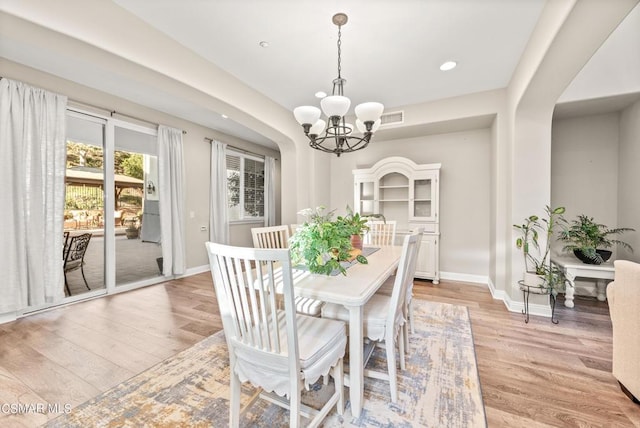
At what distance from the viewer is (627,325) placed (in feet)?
5.04

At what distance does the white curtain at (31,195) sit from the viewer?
2.60 meters

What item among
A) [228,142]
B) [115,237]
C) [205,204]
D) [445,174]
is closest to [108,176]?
[115,237]

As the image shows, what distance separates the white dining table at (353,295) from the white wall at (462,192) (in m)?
2.98

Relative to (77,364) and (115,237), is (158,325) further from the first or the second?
(115,237)

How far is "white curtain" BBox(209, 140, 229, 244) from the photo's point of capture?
4.80 meters

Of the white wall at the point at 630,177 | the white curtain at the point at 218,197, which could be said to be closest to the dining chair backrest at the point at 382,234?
the white wall at the point at 630,177

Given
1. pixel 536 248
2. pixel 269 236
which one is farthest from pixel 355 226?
pixel 536 248

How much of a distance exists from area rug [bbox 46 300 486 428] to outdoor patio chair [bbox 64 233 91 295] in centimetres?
228

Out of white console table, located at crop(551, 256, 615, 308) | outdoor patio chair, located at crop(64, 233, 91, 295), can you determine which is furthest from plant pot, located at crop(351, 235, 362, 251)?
outdoor patio chair, located at crop(64, 233, 91, 295)

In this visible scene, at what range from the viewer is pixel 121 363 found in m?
2.00

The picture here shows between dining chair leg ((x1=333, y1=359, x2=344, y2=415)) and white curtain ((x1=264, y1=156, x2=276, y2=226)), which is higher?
white curtain ((x1=264, y1=156, x2=276, y2=226))

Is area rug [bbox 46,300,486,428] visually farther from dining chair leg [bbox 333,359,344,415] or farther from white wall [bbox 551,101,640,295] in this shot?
white wall [bbox 551,101,640,295]

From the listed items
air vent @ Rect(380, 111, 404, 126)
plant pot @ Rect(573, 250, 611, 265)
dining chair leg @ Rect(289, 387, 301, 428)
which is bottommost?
dining chair leg @ Rect(289, 387, 301, 428)

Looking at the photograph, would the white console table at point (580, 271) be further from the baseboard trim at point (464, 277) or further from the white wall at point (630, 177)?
the baseboard trim at point (464, 277)
